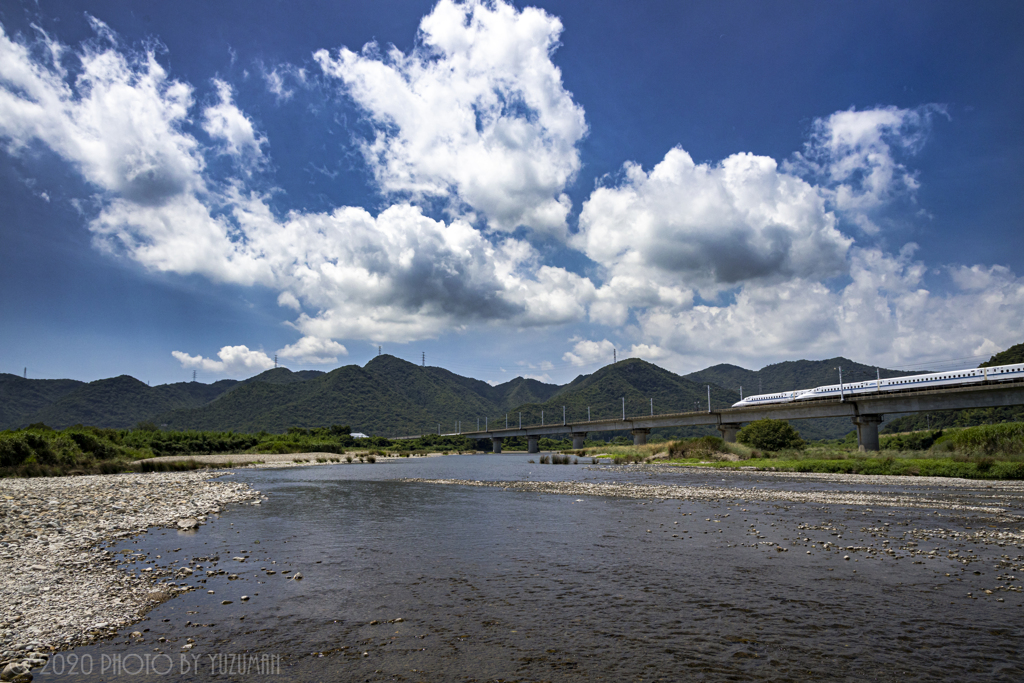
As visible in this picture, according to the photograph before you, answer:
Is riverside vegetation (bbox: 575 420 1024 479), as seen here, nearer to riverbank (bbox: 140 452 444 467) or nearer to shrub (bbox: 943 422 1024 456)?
shrub (bbox: 943 422 1024 456)

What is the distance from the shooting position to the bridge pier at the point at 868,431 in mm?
73812

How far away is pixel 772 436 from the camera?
80438 millimetres

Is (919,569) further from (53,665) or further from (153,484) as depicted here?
(153,484)

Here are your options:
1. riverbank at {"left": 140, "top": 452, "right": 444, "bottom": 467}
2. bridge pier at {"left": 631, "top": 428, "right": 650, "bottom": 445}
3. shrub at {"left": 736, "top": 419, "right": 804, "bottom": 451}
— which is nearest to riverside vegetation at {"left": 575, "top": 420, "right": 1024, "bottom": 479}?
shrub at {"left": 736, "top": 419, "right": 804, "bottom": 451}

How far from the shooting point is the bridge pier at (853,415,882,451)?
7381cm

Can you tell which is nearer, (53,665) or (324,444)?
(53,665)

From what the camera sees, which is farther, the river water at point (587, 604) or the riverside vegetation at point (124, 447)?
the riverside vegetation at point (124, 447)

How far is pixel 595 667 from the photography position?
8.47 metres

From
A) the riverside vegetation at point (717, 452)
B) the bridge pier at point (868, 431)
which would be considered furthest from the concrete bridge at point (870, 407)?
the riverside vegetation at point (717, 452)

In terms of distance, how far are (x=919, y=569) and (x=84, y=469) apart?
64.4m

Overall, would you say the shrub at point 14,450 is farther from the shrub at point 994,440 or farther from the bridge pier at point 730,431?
the bridge pier at point 730,431

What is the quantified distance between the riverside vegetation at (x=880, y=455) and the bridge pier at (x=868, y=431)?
3.64 metres

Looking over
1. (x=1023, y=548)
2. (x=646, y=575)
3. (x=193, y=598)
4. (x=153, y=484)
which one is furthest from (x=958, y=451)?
(x=153, y=484)

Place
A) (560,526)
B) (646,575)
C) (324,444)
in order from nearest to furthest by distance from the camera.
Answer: (646,575) → (560,526) → (324,444)
